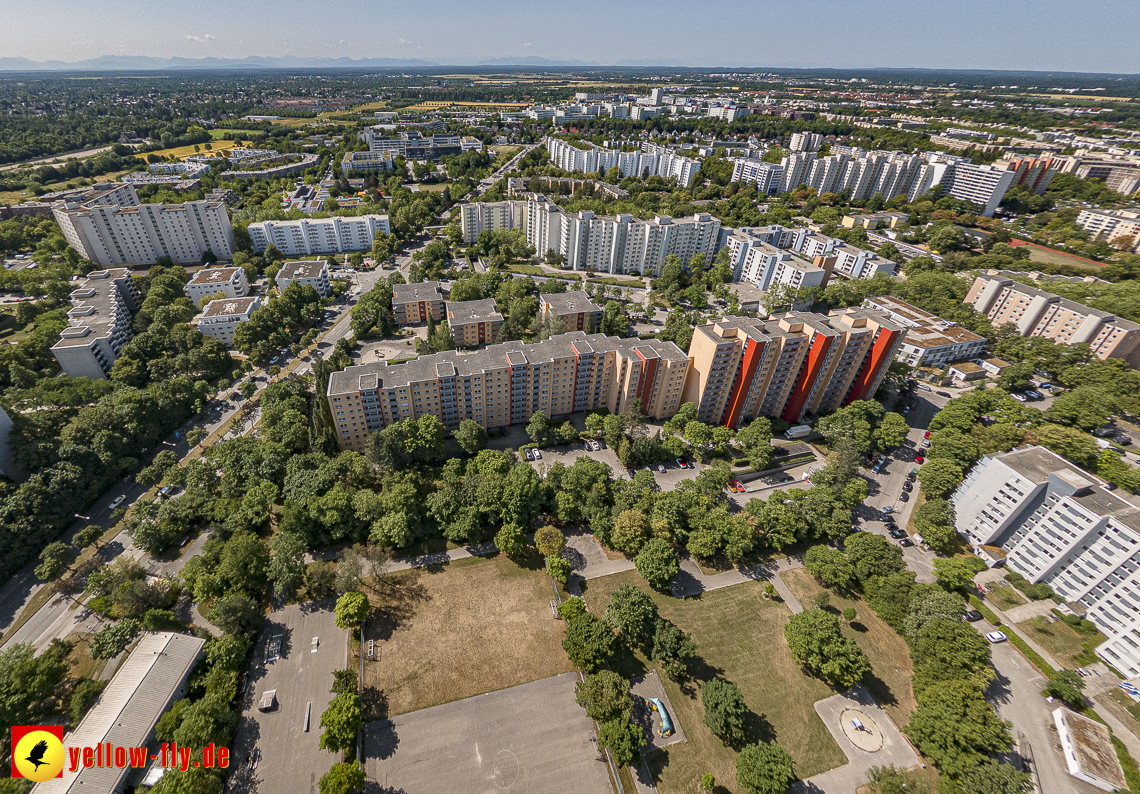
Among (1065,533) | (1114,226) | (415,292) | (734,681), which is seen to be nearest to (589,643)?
(734,681)

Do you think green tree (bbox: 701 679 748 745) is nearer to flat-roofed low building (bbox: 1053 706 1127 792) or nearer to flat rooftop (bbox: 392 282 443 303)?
flat-roofed low building (bbox: 1053 706 1127 792)

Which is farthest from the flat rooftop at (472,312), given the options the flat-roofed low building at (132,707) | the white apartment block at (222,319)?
the flat-roofed low building at (132,707)

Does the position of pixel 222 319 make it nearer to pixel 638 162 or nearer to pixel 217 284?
pixel 217 284

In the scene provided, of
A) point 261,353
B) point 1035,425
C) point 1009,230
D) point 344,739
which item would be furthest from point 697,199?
point 344,739

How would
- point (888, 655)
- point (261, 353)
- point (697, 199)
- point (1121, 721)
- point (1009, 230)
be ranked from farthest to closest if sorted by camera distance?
point (697, 199), point (1009, 230), point (261, 353), point (888, 655), point (1121, 721)

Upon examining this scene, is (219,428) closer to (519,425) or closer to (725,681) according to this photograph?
(519,425)

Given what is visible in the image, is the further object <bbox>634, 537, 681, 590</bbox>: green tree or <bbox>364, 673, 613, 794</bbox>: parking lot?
<bbox>634, 537, 681, 590</bbox>: green tree

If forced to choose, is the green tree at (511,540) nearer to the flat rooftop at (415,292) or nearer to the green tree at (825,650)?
the green tree at (825,650)

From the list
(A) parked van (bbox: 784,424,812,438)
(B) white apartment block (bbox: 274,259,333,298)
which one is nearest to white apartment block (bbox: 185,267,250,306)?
(B) white apartment block (bbox: 274,259,333,298)
